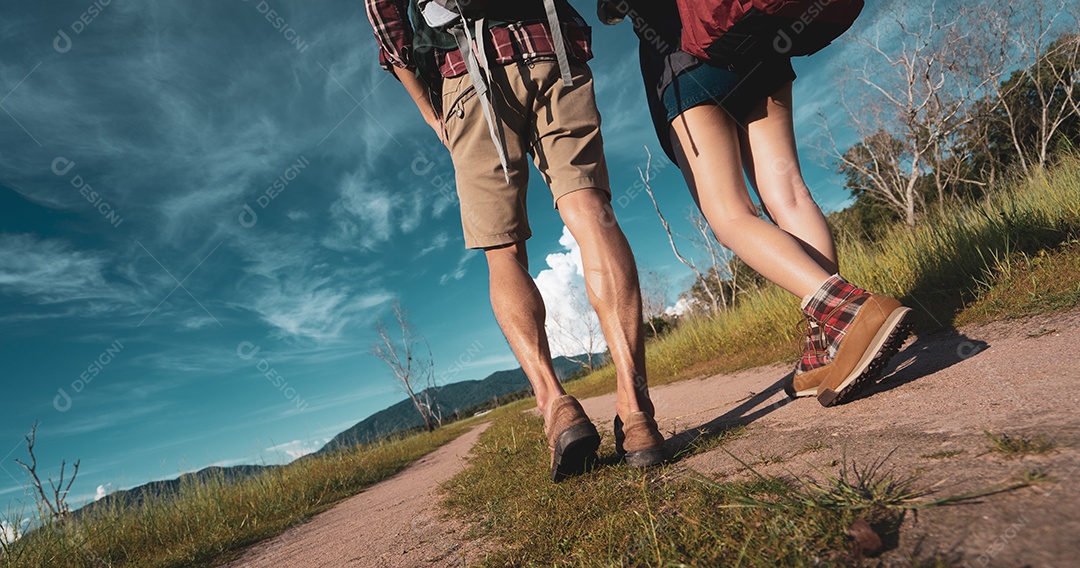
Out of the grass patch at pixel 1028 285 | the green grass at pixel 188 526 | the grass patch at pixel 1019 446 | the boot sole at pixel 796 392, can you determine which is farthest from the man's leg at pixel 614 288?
the green grass at pixel 188 526

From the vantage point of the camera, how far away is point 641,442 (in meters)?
1.41

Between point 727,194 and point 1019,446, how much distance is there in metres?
1.17

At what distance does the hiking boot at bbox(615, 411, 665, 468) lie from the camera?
1.39 meters

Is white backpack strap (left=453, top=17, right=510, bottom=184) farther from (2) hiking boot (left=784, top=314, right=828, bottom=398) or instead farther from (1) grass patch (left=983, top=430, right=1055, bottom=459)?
(1) grass patch (left=983, top=430, right=1055, bottom=459)

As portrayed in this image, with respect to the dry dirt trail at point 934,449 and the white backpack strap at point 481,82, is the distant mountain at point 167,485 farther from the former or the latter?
the white backpack strap at point 481,82

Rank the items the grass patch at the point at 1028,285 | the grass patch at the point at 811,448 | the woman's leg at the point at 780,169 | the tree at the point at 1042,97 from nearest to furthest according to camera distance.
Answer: the grass patch at the point at 811,448, the woman's leg at the point at 780,169, the grass patch at the point at 1028,285, the tree at the point at 1042,97

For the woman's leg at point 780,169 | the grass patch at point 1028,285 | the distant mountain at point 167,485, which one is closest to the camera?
the woman's leg at point 780,169

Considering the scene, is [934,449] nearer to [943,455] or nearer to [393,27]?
[943,455]

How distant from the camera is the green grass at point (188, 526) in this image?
2.53 m

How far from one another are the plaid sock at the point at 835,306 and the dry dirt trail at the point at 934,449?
0.24 meters

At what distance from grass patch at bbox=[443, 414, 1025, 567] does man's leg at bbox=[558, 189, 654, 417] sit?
0.27 metres

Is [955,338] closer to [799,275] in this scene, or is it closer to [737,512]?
[799,275]

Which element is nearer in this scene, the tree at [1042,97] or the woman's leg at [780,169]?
the woman's leg at [780,169]

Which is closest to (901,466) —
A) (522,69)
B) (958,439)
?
(958,439)
